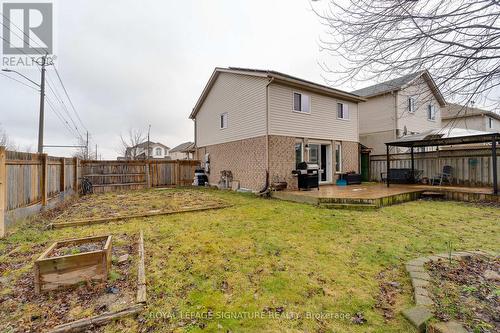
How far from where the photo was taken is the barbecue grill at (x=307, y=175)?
33.5ft

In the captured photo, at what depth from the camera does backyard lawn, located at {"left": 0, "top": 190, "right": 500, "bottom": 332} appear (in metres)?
2.23

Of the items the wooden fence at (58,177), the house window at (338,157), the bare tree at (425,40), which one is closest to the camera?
the bare tree at (425,40)

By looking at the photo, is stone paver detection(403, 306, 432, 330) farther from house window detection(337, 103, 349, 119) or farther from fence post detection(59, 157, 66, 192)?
house window detection(337, 103, 349, 119)

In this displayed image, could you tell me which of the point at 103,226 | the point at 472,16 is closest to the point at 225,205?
the point at 103,226

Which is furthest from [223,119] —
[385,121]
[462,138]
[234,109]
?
[462,138]

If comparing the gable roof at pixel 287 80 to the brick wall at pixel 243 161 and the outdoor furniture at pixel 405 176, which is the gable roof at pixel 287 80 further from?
the outdoor furniture at pixel 405 176

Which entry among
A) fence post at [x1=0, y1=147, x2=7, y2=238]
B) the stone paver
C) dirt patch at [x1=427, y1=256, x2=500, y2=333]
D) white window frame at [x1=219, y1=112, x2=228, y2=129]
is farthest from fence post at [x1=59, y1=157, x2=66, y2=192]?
dirt patch at [x1=427, y1=256, x2=500, y2=333]

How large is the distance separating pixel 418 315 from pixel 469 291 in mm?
960

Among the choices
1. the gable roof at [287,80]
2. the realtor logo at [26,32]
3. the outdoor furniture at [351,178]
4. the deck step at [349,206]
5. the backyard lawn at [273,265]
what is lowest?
the backyard lawn at [273,265]

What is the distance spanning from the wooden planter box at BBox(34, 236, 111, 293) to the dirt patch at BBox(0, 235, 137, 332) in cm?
8

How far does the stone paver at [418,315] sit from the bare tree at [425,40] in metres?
2.90

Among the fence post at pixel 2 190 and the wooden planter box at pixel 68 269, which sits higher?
the fence post at pixel 2 190

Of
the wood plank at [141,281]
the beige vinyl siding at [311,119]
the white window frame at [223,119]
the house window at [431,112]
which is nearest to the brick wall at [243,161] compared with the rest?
the white window frame at [223,119]

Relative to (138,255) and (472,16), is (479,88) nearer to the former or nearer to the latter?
(472,16)
